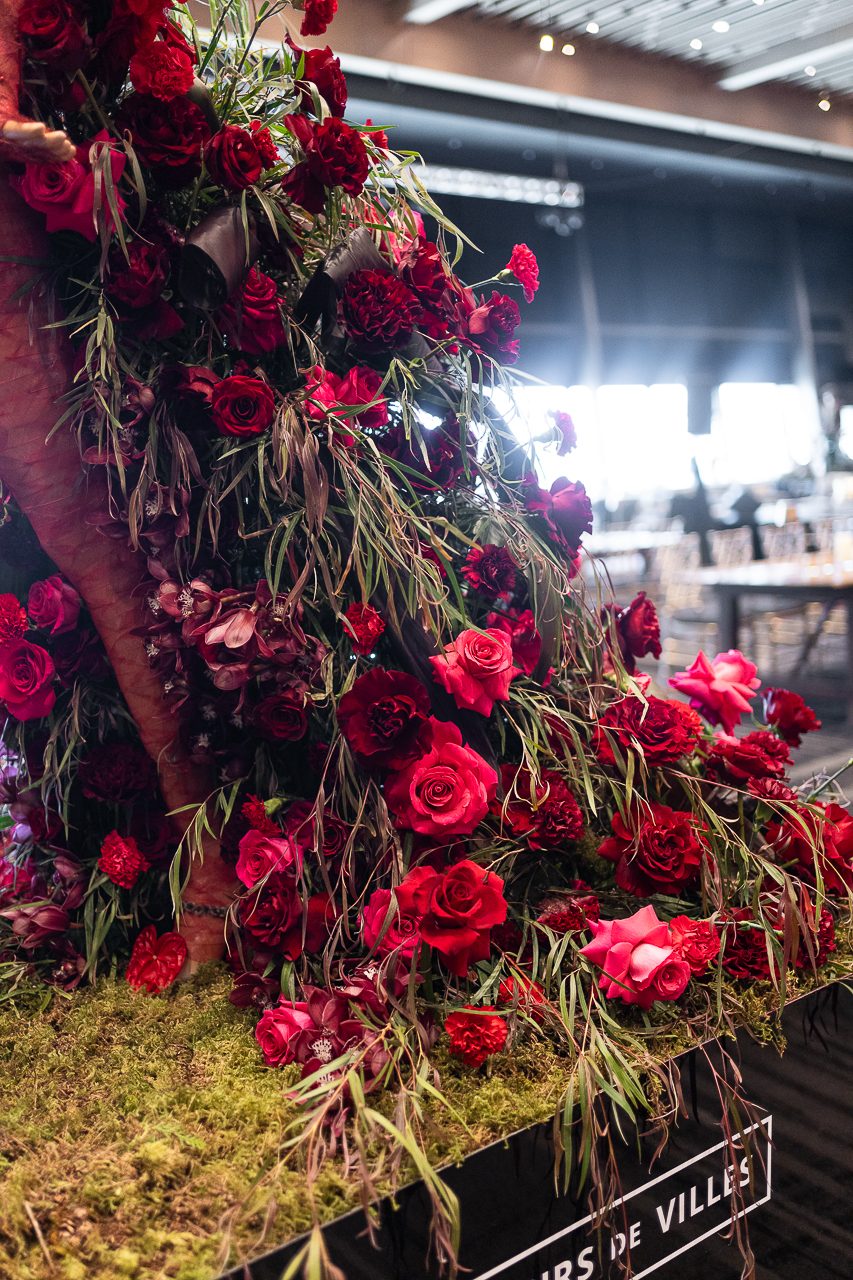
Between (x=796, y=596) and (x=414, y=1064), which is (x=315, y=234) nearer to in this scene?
(x=414, y=1064)

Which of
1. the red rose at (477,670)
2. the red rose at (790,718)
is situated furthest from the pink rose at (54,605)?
the red rose at (790,718)

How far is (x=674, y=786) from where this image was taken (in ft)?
3.76

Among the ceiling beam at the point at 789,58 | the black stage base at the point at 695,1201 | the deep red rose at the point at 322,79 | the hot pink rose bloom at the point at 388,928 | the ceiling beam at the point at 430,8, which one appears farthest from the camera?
the ceiling beam at the point at 789,58

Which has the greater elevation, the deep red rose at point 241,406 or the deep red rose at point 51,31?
the deep red rose at point 51,31

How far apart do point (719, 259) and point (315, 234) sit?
12.8 m

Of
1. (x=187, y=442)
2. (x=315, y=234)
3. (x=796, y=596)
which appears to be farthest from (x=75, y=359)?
(x=796, y=596)

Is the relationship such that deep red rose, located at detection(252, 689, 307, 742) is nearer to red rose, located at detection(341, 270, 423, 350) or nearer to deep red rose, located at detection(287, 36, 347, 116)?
red rose, located at detection(341, 270, 423, 350)

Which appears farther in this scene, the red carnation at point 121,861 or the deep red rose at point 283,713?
the red carnation at point 121,861

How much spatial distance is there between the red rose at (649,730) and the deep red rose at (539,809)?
0.08 m

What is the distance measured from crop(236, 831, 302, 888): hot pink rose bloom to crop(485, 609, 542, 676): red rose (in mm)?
320

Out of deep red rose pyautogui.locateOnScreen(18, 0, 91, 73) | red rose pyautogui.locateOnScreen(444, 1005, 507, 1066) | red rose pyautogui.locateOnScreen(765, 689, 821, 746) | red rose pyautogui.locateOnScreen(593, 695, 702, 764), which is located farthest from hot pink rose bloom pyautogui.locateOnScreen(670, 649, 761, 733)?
deep red rose pyautogui.locateOnScreen(18, 0, 91, 73)

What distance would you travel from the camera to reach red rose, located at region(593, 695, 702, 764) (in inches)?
42.4

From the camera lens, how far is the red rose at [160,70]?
3.00ft

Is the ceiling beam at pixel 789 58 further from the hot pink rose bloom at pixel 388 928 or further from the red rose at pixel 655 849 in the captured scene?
the hot pink rose bloom at pixel 388 928
